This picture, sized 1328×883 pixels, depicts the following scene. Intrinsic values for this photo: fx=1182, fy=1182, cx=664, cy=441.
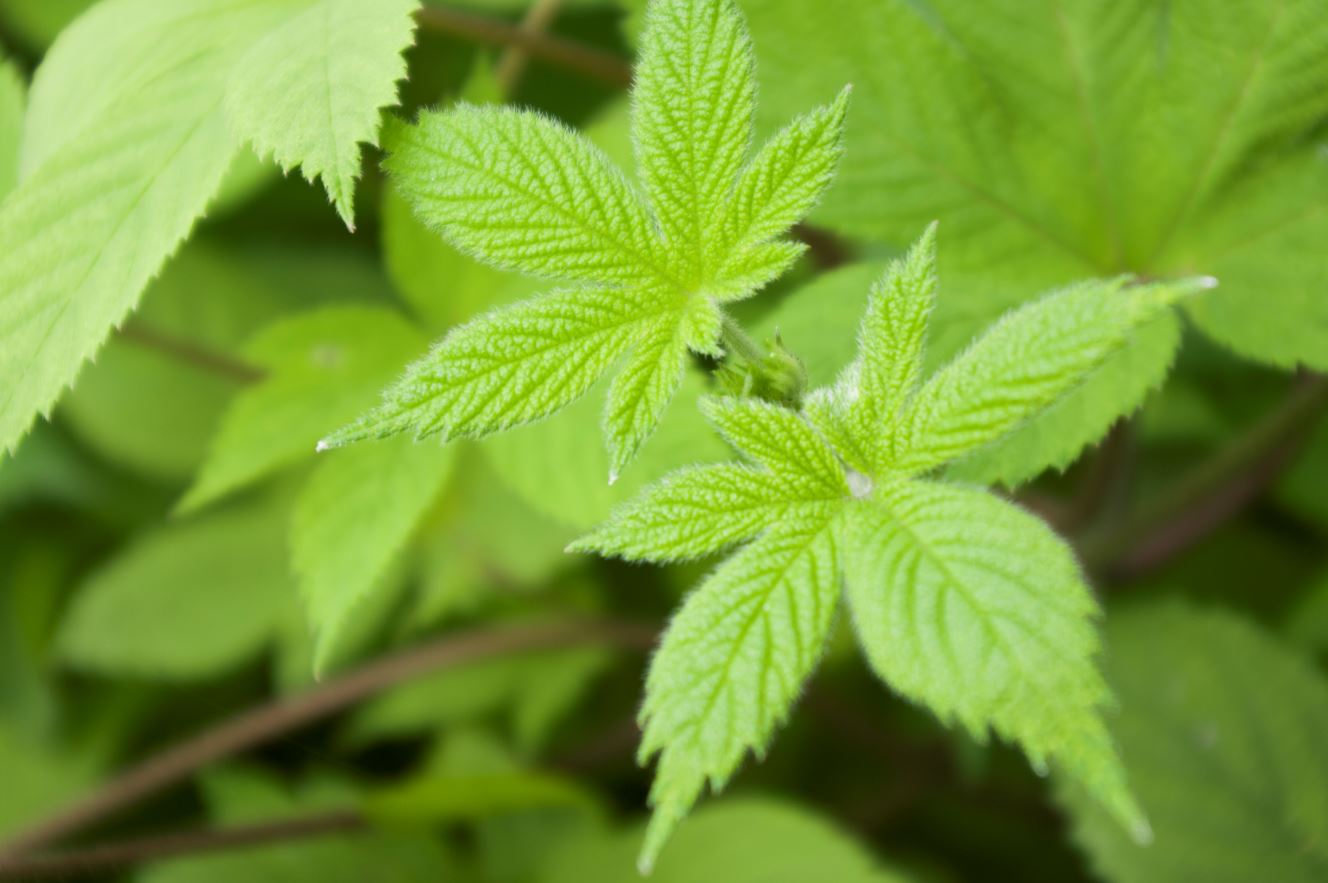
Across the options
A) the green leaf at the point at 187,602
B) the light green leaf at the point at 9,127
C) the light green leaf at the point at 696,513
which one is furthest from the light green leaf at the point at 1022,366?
the green leaf at the point at 187,602

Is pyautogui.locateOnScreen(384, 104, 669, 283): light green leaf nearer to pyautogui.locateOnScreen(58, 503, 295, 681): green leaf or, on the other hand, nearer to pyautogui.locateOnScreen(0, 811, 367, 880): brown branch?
pyautogui.locateOnScreen(0, 811, 367, 880): brown branch

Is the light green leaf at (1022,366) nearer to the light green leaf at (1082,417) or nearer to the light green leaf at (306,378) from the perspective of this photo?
the light green leaf at (1082,417)

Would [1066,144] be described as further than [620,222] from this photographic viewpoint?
Yes

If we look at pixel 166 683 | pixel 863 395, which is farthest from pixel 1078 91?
pixel 166 683

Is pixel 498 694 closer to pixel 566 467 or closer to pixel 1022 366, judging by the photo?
pixel 566 467

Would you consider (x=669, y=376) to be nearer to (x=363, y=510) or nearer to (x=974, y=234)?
(x=974, y=234)

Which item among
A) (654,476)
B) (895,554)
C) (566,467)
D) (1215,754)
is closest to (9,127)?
(566,467)
